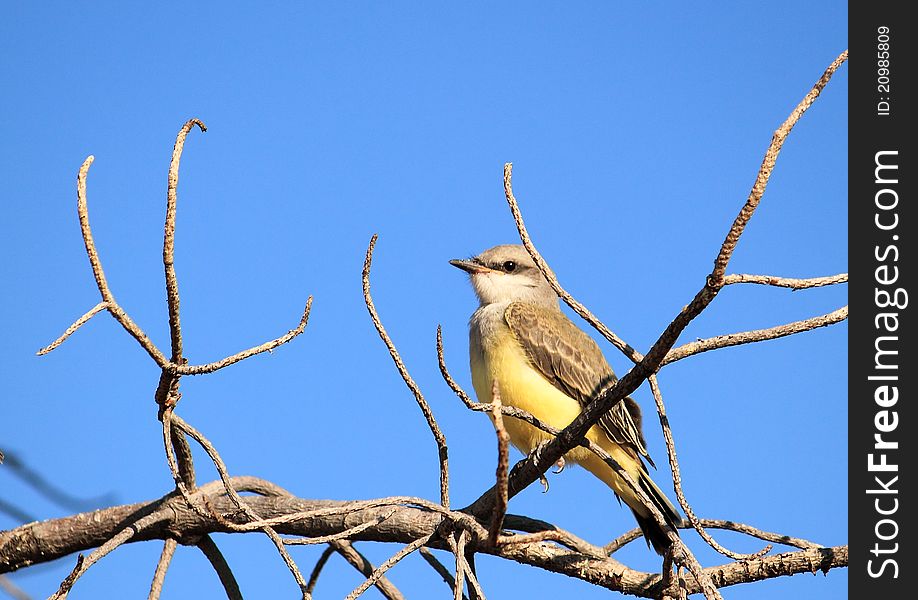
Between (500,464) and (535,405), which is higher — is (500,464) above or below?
below

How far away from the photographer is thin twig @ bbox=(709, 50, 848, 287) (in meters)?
2.92

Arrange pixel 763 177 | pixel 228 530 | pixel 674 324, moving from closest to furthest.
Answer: pixel 763 177 < pixel 674 324 < pixel 228 530

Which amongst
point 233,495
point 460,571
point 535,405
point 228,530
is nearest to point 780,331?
point 460,571

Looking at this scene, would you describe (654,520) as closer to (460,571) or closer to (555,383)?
(555,383)

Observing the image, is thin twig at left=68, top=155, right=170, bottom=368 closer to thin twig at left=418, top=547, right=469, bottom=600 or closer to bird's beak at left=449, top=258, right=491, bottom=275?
thin twig at left=418, top=547, right=469, bottom=600

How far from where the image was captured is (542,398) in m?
7.00

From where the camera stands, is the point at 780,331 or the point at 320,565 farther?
the point at 320,565

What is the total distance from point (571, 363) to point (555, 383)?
19cm

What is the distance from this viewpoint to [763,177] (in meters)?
2.92

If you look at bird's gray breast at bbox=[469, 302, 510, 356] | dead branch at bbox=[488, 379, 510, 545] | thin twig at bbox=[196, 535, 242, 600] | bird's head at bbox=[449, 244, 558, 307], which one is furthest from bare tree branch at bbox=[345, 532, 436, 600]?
bird's head at bbox=[449, 244, 558, 307]

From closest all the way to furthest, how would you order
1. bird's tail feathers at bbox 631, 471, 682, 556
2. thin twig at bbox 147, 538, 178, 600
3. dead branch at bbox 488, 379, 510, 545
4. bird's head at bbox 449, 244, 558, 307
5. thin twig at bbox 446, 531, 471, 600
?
dead branch at bbox 488, 379, 510, 545, thin twig at bbox 446, 531, 471, 600, thin twig at bbox 147, 538, 178, 600, bird's tail feathers at bbox 631, 471, 682, 556, bird's head at bbox 449, 244, 558, 307

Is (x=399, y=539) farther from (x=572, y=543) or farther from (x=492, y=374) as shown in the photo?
(x=492, y=374)
